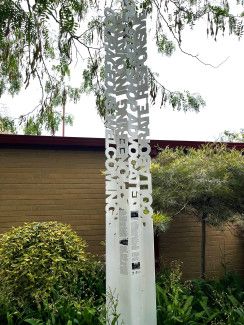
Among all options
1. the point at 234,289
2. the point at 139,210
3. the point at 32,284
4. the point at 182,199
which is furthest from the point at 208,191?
the point at 32,284

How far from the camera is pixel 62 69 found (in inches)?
192

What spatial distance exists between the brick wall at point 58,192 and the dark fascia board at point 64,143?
86 mm

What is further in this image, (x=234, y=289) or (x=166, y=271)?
(x=166, y=271)

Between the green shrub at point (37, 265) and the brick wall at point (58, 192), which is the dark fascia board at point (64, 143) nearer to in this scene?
the brick wall at point (58, 192)

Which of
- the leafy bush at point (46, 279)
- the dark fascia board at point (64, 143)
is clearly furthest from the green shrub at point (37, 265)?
the dark fascia board at point (64, 143)

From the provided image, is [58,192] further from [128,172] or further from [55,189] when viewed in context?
[128,172]

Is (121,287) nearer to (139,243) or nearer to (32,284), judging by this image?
(139,243)

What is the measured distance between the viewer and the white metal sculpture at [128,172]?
4.62 m

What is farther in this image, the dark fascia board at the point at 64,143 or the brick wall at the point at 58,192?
the brick wall at the point at 58,192

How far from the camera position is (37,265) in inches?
227

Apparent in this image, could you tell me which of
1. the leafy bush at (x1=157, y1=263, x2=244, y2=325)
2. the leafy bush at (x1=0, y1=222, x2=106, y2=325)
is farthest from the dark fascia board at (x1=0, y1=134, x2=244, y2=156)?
the leafy bush at (x1=157, y1=263, x2=244, y2=325)

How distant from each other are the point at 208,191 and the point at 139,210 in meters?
2.20

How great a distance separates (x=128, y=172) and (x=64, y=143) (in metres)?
3.39

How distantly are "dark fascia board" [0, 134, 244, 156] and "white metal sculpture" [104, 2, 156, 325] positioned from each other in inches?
126
